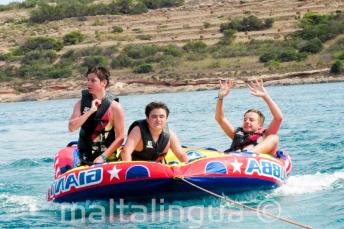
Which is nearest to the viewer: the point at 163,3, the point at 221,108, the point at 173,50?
the point at 221,108

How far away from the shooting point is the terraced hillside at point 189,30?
4016cm

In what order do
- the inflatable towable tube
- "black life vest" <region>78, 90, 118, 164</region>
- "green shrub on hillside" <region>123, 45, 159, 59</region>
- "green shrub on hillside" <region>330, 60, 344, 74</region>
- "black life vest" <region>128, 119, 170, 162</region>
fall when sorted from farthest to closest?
"green shrub on hillside" <region>123, 45, 159, 59</region>
"green shrub on hillside" <region>330, 60, 344, 74</region>
"black life vest" <region>78, 90, 118, 164</region>
"black life vest" <region>128, 119, 170, 162</region>
the inflatable towable tube

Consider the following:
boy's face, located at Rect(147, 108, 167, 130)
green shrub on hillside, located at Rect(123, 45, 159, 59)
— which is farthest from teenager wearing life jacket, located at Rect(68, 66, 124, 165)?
green shrub on hillside, located at Rect(123, 45, 159, 59)

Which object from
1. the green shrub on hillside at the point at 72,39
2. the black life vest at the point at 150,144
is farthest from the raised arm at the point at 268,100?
the green shrub on hillside at the point at 72,39

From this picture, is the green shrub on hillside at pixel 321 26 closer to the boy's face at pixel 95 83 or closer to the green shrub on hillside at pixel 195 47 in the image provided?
the green shrub on hillside at pixel 195 47

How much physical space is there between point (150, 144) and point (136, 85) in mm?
31683

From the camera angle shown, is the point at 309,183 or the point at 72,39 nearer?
the point at 309,183

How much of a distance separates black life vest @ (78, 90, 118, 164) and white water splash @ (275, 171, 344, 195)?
1958mm

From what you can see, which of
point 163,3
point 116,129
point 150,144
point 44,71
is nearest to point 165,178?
point 150,144

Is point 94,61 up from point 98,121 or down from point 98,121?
up

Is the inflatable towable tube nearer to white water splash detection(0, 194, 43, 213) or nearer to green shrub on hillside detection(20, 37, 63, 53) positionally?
white water splash detection(0, 194, 43, 213)

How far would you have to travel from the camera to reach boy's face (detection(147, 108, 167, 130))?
25.2ft

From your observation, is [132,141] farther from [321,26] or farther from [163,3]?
[163,3]

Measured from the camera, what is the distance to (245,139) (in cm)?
891
